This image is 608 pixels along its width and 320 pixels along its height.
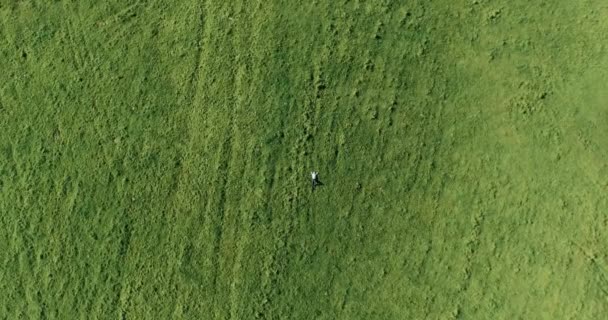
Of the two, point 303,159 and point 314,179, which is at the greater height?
point 303,159

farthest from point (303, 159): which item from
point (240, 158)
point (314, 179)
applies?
point (240, 158)

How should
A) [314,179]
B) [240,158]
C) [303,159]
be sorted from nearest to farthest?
[314,179]
[303,159]
[240,158]

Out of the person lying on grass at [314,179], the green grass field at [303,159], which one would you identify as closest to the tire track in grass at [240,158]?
Result: the green grass field at [303,159]

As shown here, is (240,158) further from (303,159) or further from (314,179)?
(314,179)

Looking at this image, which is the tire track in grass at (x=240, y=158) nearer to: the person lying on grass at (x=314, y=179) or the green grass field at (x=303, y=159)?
the green grass field at (x=303, y=159)

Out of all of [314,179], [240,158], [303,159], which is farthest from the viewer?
[240,158]

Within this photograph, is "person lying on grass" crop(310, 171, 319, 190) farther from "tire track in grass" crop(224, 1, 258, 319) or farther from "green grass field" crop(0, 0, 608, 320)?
"tire track in grass" crop(224, 1, 258, 319)

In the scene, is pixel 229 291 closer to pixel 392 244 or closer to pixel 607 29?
pixel 392 244

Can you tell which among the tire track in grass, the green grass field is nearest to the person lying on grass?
the green grass field

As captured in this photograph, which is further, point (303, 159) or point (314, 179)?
point (303, 159)
